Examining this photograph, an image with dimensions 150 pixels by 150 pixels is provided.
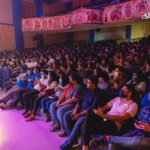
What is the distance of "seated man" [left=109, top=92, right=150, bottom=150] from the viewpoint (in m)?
2.68

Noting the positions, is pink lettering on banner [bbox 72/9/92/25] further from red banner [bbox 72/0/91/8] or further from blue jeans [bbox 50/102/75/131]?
blue jeans [bbox 50/102/75/131]

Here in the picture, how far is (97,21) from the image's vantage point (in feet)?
37.3

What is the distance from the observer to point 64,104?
13.5ft

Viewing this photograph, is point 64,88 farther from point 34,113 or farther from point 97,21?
point 97,21

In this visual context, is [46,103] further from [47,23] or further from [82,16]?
[47,23]

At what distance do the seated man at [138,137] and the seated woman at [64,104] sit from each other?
1.24m

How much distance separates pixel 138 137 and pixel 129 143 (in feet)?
0.38

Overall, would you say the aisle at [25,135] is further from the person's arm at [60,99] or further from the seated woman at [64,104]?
the person's arm at [60,99]

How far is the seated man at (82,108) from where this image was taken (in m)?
3.36

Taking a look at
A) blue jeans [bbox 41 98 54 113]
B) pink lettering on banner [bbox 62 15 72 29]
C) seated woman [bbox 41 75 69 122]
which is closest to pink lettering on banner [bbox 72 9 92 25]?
pink lettering on banner [bbox 62 15 72 29]

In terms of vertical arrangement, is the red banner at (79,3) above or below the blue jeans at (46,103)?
above

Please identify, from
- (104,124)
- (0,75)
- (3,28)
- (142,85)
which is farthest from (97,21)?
(104,124)

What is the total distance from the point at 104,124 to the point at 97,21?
874 centimetres


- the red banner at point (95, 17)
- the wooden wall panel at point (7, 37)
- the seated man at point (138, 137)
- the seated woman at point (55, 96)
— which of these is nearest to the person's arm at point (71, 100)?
the seated woman at point (55, 96)
